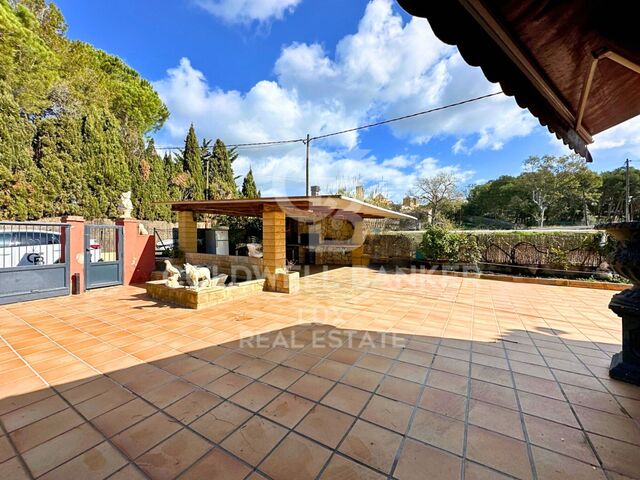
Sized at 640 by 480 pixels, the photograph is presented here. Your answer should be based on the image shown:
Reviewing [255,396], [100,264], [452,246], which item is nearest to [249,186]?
[100,264]

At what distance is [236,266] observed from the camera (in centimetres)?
708

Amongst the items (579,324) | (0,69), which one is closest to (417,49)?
(579,324)

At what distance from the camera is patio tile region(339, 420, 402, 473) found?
5.10 feet

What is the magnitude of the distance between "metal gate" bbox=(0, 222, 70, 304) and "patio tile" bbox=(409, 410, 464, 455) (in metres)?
6.97

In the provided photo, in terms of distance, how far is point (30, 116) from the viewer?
42.1ft

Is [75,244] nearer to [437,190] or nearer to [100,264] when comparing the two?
[100,264]

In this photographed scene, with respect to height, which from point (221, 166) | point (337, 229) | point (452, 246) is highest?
point (221, 166)

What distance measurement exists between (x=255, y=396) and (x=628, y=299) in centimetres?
348

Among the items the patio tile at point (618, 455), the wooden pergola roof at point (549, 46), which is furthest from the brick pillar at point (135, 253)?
the patio tile at point (618, 455)

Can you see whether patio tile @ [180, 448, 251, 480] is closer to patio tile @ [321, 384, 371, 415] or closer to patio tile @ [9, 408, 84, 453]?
patio tile @ [321, 384, 371, 415]

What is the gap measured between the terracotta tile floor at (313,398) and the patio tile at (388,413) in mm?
11

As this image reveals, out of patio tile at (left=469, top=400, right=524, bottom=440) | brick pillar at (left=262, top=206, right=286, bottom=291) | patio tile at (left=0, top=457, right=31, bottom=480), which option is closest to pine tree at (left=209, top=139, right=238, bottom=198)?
brick pillar at (left=262, top=206, right=286, bottom=291)

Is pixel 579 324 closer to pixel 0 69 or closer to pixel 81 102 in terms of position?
pixel 0 69

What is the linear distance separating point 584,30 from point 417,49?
5192 millimetres
